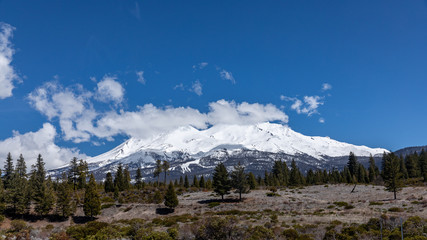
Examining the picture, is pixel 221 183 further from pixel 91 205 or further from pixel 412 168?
pixel 412 168

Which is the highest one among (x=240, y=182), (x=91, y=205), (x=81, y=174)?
(x=81, y=174)

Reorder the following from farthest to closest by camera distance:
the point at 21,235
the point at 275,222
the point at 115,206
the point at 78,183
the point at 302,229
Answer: the point at 78,183
the point at 115,206
the point at 275,222
the point at 21,235
the point at 302,229

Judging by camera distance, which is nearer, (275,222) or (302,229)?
(302,229)

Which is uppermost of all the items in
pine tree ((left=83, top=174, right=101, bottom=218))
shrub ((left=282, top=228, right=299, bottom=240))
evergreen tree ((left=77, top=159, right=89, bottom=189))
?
evergreen tree ((left=77, top=159, right=89, bottom=189))

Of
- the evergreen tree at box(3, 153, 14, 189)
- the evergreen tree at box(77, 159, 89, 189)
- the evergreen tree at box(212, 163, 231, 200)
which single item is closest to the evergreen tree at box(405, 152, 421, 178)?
the evergreen tree at box(212, 163, 231, 200)

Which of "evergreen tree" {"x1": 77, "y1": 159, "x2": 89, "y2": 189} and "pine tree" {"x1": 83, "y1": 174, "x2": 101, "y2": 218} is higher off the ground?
"evergreen tree" {"x1": 77, "y1": 159, "x2": 89, "y2": 189}

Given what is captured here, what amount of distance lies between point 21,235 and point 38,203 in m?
30.4

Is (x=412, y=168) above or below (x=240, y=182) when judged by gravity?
below

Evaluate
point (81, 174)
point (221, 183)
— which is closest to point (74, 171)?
point (81, 174)

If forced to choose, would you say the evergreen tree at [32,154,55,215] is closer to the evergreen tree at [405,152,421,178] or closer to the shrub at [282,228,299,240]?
the shrub at [282,228,299,240]

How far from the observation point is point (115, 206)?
58.9m

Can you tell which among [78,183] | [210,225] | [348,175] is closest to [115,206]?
[78,183]

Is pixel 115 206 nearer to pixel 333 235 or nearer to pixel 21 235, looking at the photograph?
pixel 21 235

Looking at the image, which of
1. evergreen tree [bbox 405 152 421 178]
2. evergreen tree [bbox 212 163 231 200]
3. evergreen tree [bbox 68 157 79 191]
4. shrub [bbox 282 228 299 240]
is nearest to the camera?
shrub [bbox 282 228 299 240]
